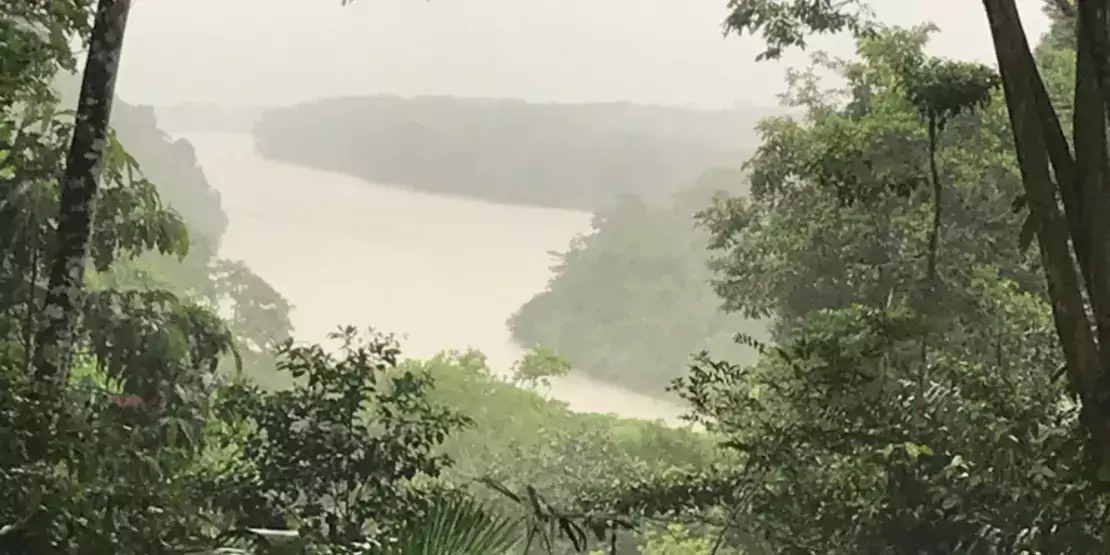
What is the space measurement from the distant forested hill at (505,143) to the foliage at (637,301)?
0.14m

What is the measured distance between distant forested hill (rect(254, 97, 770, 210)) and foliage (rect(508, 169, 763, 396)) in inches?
5.4

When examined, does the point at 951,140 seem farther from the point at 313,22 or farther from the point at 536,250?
the point at 313,22

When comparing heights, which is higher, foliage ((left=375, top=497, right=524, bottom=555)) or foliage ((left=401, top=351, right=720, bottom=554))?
foliage ((left=375, top=497, right=524, bottom=555))

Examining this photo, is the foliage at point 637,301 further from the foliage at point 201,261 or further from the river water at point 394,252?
the foliage at point 201,261

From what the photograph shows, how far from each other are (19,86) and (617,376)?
2.09 meters

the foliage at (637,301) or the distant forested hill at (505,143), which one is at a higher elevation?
the distant forested hill at (505,143)

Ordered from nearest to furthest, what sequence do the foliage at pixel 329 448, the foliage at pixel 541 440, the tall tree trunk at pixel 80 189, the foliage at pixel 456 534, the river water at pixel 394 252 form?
the foliage at pixel 456 534 → the tall tree trunk at pixel 80 189 → the foliage at pixel 329 448 → the foliage at pixel 541 440 → the river water at pixel 394 252

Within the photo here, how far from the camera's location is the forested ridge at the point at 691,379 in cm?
127

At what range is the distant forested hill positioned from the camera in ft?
11.3

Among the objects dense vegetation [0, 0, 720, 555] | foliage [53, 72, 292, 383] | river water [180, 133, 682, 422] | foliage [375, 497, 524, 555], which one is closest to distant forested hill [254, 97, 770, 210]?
river water [180, 133, 682, 422]

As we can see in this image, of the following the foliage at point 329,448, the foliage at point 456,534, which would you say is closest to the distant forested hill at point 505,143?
the foliage at point 329,448

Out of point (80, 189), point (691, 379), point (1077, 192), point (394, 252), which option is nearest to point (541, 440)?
point (394, 252)

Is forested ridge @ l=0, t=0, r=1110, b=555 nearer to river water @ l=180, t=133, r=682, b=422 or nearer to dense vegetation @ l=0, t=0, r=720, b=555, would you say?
dense vegetation @ l=0, t=0, r=720, b=555

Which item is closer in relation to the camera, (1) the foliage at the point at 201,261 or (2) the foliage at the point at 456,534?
(2) the foliage at the point at 456,534
